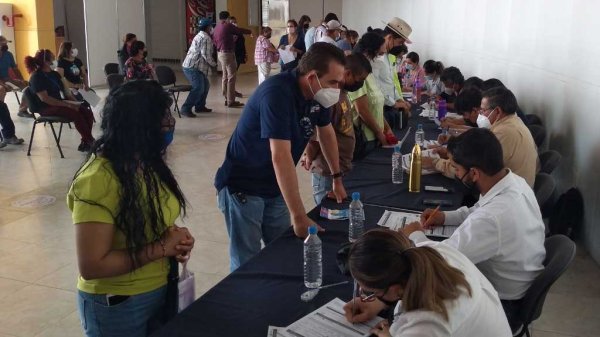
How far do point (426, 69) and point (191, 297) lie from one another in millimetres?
6330

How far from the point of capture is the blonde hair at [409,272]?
148 centimetres

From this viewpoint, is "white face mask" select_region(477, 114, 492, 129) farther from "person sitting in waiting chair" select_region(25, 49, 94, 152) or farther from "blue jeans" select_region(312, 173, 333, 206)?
"person sitting in waiting chair" select_region(25, 49, 94, 152)

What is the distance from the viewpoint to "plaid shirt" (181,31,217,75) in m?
9.64

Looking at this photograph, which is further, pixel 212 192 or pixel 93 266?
pixel 212 192

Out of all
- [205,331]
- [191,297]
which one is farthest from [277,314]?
[191,297]

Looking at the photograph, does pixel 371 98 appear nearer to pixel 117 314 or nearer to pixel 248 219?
pixel 248 219

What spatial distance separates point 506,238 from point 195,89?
8.17m

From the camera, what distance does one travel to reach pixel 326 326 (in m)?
1.85

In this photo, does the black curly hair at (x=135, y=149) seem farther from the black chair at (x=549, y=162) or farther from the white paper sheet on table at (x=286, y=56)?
the white paper sheet on table at (x=286, y=56)

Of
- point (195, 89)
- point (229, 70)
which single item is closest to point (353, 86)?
point (195, 89)

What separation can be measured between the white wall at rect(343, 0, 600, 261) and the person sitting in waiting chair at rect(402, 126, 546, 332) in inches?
81.0

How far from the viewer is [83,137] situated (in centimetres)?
740

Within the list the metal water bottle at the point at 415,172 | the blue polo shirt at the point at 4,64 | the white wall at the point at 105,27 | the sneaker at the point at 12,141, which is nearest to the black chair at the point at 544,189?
the metal water bottle at the point at 415,172

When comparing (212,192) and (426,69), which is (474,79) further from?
(212,192)
